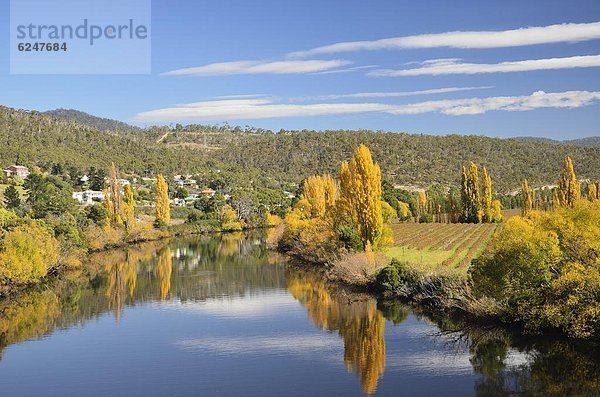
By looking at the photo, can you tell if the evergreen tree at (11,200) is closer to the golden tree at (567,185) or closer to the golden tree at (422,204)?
the golden tree at (567,185)

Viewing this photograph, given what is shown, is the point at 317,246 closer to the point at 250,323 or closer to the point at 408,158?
the point at 250,323

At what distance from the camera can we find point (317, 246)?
64.8m

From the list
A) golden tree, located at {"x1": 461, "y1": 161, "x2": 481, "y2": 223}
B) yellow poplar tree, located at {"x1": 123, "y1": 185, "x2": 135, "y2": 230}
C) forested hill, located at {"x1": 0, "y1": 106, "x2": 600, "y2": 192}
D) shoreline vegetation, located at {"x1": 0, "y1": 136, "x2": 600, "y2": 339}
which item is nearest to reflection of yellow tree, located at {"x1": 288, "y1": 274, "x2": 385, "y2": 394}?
shoreline vegetation, located at {"x1": 0, "y1": 136, "x2": 600, "y2": 339}

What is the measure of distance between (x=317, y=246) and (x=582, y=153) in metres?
148

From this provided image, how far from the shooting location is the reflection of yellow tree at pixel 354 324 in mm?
30125

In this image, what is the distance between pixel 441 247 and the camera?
62.8 metres

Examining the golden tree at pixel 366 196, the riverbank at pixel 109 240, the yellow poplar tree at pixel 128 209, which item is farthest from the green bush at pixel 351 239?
the yellow poplar tree at pixel 128 209

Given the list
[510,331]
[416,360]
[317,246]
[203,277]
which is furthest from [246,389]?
[317,246]

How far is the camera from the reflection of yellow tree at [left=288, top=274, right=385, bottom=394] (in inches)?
1186

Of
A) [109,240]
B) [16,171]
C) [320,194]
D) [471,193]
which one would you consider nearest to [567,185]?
[471,193]

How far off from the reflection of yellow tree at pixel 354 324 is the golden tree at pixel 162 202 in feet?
174

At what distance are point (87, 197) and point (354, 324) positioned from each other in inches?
3392

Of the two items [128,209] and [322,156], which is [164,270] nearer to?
[128,209]

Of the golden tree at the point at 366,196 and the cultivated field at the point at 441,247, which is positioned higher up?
the golden tree at the point at 366,196
